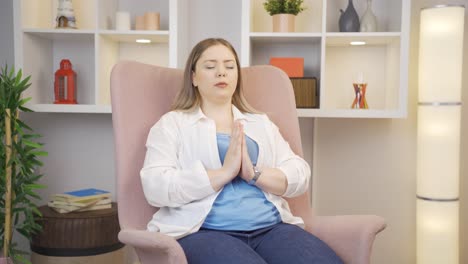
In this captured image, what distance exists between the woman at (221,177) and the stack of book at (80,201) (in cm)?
89

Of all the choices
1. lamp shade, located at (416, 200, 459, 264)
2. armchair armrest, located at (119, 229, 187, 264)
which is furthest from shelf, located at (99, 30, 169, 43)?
lamp shade, located at (416, 200, 459, 264)

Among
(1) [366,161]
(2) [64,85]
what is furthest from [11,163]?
(1) [366,161]

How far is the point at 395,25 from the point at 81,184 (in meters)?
1.82

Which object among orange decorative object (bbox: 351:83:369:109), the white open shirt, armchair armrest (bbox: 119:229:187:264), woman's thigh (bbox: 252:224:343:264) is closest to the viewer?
armchair armrest (bbox: 119:229:187:264)

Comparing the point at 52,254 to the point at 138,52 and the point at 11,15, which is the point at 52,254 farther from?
the point at 11,15

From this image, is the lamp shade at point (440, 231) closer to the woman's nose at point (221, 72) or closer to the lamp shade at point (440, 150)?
the lamp shade at point (440, 150)

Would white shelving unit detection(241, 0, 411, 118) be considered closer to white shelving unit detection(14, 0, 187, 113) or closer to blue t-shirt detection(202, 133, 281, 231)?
white shelving unit detection(14, 0, 187, 113)

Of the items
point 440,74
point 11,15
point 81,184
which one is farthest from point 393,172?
point 11,15

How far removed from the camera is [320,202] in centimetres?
288

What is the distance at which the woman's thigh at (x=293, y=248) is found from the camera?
1506 millimetres

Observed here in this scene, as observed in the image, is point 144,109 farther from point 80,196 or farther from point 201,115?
point 80,196

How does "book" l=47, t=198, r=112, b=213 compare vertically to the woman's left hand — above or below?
below

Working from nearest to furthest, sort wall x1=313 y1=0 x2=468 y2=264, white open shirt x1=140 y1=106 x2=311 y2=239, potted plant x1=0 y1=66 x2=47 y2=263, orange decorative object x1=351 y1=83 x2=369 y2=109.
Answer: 1. white open shirt x1=140 y1=106 x2=311 y2=239
2. potted plant x1=0 y1=66 x2=47 y2=263
3. orange decorative object x1=351 y1=83 x2=369 y2=109
4. wall x1=313 y1=0 x2=468 y2=264

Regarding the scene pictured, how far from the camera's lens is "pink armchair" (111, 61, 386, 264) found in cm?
155
